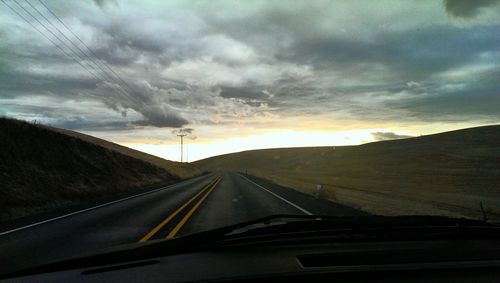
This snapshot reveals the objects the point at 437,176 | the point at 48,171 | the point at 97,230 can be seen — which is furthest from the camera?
the point at 437,176

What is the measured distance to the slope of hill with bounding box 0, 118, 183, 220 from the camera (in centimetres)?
1964

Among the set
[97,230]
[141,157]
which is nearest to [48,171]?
[97,230]

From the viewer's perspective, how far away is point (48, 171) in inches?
1040

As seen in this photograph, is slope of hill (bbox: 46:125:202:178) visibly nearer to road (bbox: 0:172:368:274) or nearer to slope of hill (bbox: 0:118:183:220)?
slope of hill (bbox: 0:118:183:220)

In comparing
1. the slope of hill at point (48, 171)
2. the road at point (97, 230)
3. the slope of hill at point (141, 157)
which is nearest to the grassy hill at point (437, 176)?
the road at point (97, 230)

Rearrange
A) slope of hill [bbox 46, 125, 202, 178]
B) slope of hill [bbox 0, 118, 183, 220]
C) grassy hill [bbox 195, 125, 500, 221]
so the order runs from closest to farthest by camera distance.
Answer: slope of hill [bbox 0, 118, 183, 220]
grassy hill [bbox 195, 125, 500, 221]
slope of hill [bbox 46, 125, 202, 178]

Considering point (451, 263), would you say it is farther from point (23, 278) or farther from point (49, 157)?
point (49, 157)

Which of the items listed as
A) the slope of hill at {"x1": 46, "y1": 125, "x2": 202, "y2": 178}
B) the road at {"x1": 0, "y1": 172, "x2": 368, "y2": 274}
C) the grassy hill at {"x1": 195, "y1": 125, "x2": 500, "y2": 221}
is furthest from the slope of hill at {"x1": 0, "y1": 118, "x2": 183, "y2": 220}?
the slope of hill at {"x1": 46, "y1": 125, "x2": 202, "y2": 178}

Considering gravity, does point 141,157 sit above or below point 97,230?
above

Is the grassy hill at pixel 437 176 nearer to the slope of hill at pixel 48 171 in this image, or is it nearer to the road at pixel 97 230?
the road at pixel 97 230

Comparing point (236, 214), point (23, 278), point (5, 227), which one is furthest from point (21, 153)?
point (23, 278)

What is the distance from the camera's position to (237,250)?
355cm

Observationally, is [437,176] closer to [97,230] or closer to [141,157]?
[97,230]

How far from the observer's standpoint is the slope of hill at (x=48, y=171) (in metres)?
19.6
